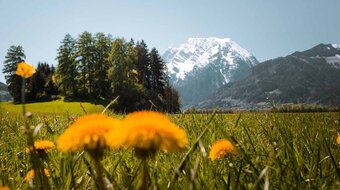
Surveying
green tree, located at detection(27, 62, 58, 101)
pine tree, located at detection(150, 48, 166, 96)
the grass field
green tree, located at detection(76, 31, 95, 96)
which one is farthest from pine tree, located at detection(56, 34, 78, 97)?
the grass field

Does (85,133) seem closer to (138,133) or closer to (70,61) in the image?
(138,133)

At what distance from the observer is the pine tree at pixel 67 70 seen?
85.9m

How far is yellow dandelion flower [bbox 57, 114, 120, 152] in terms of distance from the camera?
68 cm

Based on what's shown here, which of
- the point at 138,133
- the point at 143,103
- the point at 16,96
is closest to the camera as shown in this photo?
the point at 138,133

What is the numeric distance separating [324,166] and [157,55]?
8980 centimetres

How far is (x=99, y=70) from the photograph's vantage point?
83.8 m

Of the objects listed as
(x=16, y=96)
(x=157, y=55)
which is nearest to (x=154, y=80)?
(x=157, y=55)

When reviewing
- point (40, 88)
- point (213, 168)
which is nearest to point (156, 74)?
point (40, 88)

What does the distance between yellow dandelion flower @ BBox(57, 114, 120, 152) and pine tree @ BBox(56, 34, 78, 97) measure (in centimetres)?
8818

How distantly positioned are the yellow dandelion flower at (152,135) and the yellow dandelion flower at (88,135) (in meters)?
0.04

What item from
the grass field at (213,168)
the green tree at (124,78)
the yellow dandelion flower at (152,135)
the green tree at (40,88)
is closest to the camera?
the yellow dandelion flower at (152,135)

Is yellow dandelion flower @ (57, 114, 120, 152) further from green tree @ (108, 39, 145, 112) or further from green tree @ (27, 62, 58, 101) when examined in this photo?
green tree @ (27, 62, 58, 101)

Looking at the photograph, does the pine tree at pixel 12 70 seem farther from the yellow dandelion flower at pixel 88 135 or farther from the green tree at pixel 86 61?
the yellow dandelion flower at pixel 88 135

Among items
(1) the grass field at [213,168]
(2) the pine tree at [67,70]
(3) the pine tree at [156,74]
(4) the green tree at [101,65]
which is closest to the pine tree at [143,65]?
(3) the pine tree at [156,74]
